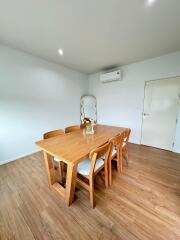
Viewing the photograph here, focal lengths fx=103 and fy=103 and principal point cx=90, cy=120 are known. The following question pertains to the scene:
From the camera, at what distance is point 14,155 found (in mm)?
2510

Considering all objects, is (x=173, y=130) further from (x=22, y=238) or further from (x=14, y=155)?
(x=14, y=155)

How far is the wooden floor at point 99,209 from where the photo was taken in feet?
3.57

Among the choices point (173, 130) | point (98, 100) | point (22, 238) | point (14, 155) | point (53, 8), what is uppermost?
point (53, 8)

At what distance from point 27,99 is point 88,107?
2214 millimetres

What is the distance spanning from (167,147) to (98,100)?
2.72m

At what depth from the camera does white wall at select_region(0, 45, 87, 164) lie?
228cm

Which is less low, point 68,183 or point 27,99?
point 27,99

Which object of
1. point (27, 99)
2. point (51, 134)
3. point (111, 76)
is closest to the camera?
point (51, 134)

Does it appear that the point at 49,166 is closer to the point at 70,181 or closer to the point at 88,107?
the point at 70,181

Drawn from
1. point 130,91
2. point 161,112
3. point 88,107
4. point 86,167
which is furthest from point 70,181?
point 88,107

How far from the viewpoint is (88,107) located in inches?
166

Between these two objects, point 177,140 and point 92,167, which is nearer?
point 92,167

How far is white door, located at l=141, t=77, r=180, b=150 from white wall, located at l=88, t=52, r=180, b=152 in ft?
0.52

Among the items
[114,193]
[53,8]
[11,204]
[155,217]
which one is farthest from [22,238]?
[53,8]
